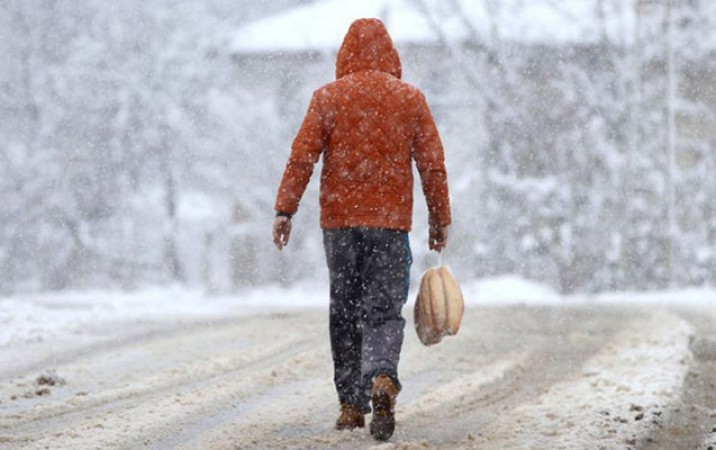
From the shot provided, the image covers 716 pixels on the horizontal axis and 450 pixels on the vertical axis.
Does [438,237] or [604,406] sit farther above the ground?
[438,237]

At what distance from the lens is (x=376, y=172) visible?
599cm

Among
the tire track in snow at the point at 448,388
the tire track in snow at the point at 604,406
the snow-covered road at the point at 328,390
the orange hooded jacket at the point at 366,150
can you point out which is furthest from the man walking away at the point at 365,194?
the tire track in snow at the point at 604,406

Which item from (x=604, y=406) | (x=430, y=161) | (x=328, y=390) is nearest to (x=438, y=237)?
(x=430, y=161)

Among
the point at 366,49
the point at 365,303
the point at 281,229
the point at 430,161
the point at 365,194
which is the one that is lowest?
the point at 365,303

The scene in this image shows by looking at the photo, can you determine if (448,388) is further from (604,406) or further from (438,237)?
(438,237)

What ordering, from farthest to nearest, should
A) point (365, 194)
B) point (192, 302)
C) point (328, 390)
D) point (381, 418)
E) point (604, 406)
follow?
point (192, 302) → point (328, 390) → point (604, 406) → point (365, 194) → point (381, 418)

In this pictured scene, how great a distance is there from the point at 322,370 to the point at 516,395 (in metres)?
1.79

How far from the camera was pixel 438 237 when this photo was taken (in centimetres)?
626

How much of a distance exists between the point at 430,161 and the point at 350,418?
→ 131 centimetres

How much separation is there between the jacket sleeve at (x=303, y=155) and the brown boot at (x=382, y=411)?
3.19 ft

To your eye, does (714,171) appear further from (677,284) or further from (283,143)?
(283,143)

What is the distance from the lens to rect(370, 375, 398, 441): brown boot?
5727mm

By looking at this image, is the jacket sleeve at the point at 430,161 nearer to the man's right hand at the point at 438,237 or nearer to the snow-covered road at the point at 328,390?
the man's right hand at the point at 438,237

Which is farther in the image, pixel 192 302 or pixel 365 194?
pixel 192 302
